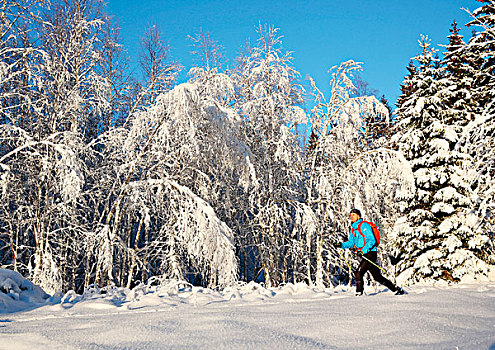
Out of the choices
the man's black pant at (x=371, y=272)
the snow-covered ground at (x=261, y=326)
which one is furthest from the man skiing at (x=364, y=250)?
the snow-covered ground at (x=261, y=326)

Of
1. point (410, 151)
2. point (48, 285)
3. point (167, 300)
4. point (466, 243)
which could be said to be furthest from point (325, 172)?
point (48, 285)

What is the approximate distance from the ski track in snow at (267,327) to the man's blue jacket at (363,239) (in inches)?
60.2

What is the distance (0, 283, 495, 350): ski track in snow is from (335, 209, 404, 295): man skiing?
118 cm

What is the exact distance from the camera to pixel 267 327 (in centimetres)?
361

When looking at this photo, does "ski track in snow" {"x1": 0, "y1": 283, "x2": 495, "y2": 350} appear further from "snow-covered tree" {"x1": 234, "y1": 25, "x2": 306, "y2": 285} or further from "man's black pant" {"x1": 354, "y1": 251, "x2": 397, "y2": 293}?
"snow-covered tree" {"x1": 234, "y1": 25, "x2": 306, "y2": 285}

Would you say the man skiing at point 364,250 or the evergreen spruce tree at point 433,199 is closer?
the man skiing at point 364,250

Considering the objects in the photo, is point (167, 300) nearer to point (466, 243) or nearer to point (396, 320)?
point (396, 320)

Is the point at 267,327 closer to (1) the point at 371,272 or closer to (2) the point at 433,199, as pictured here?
(1) the point at 371,272

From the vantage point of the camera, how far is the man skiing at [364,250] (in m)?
6.55

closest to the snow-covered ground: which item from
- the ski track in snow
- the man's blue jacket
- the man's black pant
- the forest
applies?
the ski track in snow

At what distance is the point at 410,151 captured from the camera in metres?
13.1

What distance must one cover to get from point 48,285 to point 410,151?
1161 cm

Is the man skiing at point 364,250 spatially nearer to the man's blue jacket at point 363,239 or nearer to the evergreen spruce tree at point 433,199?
the man's blue jacket at point 363,239

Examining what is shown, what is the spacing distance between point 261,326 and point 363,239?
3.74m
